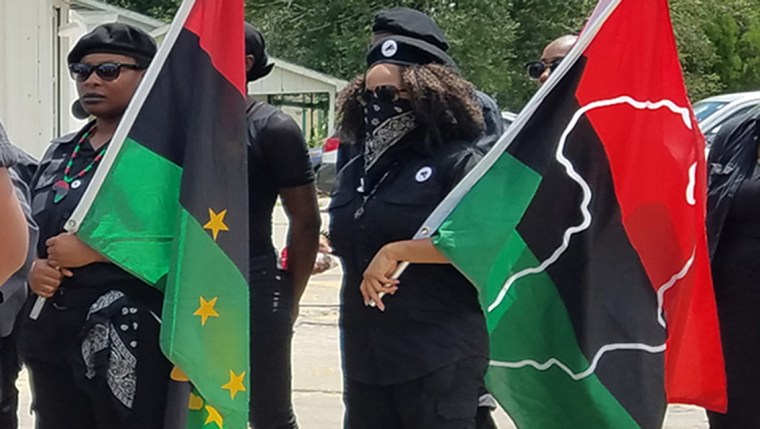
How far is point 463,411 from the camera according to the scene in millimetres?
3422

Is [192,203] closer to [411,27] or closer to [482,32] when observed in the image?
[411,27]

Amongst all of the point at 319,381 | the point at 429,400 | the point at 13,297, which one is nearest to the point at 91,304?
the point at 13,297

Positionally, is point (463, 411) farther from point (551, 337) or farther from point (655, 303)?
point (655, 303)

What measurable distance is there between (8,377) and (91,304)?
878 millimetres

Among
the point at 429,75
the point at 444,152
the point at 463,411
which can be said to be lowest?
the point at 463,411

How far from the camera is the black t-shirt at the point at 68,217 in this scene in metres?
3.30

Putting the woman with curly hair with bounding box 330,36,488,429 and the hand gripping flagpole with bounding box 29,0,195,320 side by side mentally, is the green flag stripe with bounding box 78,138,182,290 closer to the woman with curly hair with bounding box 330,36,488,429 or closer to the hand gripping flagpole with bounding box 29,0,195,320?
the hand gripping flagpole with bounding box 29,0,195,320

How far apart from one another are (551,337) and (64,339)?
1.46m

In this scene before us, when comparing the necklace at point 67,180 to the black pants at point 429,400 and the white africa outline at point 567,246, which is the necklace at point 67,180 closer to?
the black pants at point 429,400

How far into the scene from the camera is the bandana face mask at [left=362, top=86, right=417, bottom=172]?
11.5ft

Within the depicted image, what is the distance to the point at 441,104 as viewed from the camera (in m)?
3.46

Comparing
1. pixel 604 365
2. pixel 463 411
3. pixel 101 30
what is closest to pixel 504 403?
pixel 463 411

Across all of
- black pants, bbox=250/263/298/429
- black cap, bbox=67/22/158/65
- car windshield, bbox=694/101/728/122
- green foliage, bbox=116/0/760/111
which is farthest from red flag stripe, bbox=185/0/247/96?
green foliage, bbox=116/0/760/111

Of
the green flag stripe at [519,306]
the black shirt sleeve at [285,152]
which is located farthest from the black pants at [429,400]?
the black shirt sleeve at [285,152]
